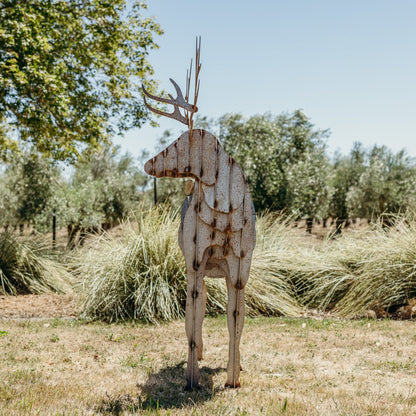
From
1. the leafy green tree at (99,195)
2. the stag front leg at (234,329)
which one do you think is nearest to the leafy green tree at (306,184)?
the leafy green tree at (99,195)

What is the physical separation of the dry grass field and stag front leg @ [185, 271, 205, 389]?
0.13 m

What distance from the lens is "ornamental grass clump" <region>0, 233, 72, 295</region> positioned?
317 inches

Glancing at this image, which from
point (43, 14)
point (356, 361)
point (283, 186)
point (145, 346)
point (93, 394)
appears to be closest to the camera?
point (93, 394)

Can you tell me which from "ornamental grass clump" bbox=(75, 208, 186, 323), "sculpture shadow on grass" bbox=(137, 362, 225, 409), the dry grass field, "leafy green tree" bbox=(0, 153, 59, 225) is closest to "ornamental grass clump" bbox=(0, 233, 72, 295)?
"ornamental grass clump" bbox=(75, 208, 186, 323)

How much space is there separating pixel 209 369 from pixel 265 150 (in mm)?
11656

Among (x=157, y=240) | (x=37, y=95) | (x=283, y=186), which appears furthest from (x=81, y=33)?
(x=283, y=186)

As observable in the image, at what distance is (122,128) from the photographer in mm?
11883

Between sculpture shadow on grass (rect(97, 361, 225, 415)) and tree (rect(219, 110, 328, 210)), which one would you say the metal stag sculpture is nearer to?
sculpture shadow on grass (rect(97, 361, 225, 415))

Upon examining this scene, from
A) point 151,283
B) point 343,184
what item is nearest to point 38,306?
point 151,283

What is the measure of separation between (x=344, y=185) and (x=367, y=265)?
18.8 meters

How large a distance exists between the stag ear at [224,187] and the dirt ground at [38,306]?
4152 millimetres

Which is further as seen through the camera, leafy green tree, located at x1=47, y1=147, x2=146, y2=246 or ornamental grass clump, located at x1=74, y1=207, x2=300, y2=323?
leafy green tree, located at x1=47, y1=147, x2=146, y2=246

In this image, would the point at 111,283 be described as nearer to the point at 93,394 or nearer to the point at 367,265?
the point at 93,394

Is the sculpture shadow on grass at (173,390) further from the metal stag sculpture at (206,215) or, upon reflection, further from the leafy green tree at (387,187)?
the leafy green tree at (387,187)
